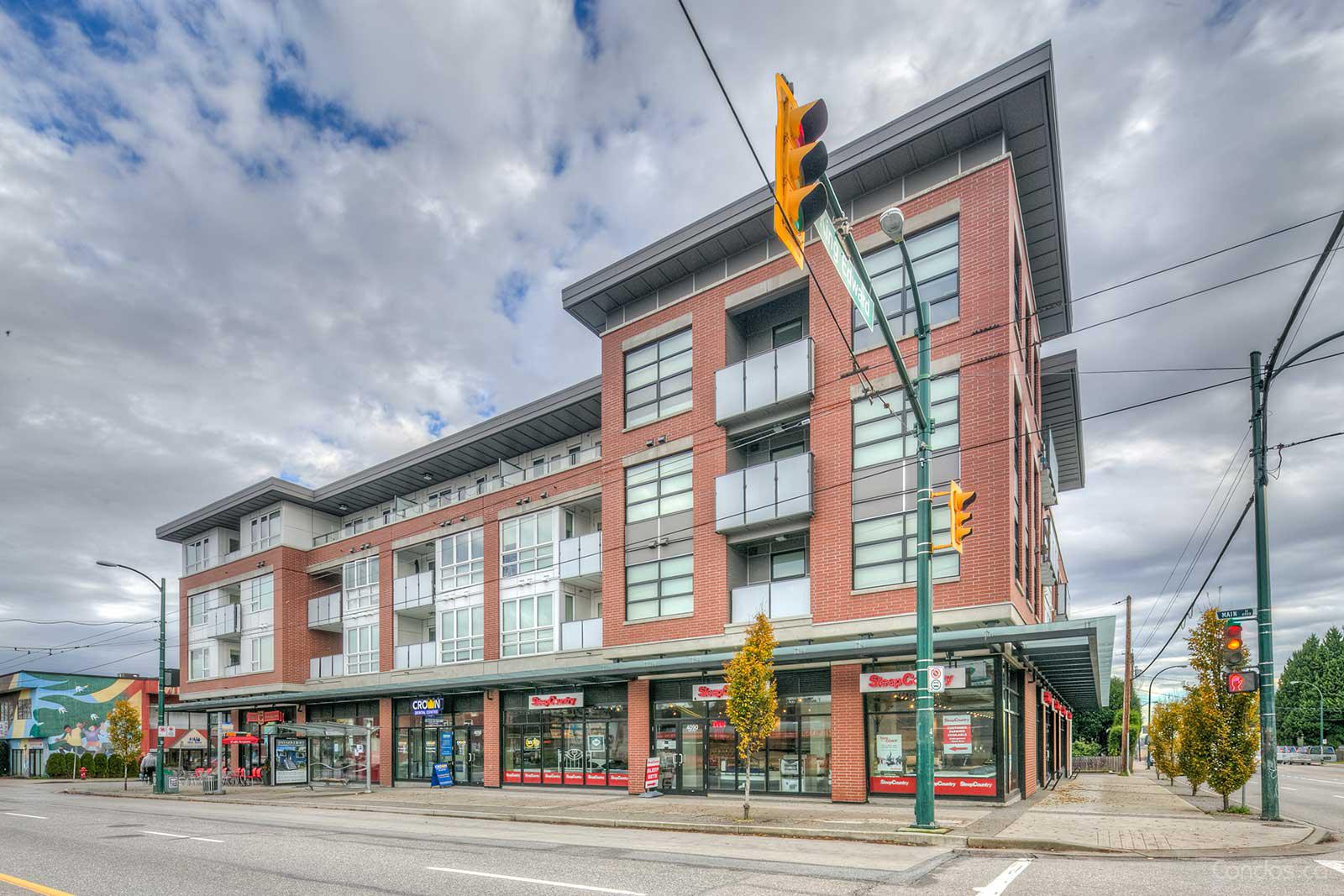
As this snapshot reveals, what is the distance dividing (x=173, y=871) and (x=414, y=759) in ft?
77.9

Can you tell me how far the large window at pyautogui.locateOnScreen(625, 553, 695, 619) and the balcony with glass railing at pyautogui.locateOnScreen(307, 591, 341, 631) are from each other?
65.1 ft

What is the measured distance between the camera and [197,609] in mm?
48094

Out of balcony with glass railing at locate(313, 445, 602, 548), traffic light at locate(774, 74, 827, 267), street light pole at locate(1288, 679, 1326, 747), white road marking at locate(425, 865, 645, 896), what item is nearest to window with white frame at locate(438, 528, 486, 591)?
balcony with glass railing at locate(313, 445, 602, 548)

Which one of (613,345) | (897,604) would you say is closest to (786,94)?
(897,604)

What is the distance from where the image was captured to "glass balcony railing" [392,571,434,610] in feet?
118

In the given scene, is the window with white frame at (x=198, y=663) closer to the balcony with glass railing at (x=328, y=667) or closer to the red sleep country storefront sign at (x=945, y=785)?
the balcony with glass railing at (x=328, y=667)

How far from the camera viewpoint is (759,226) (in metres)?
24.8

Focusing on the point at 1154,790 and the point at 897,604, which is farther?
the point at 1154,790

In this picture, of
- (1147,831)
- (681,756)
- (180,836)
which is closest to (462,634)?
(681,756)

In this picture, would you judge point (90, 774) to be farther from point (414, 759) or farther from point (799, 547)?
point (799, 547)

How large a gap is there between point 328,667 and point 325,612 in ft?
8.84

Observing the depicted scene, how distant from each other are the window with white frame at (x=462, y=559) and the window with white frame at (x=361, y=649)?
5.07m

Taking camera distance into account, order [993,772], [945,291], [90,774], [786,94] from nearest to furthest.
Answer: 1. [786,94]
2. [993,772]
3. [945,291]
4. [90,774]

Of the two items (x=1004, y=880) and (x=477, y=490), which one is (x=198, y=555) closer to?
(x=477, y=490)
